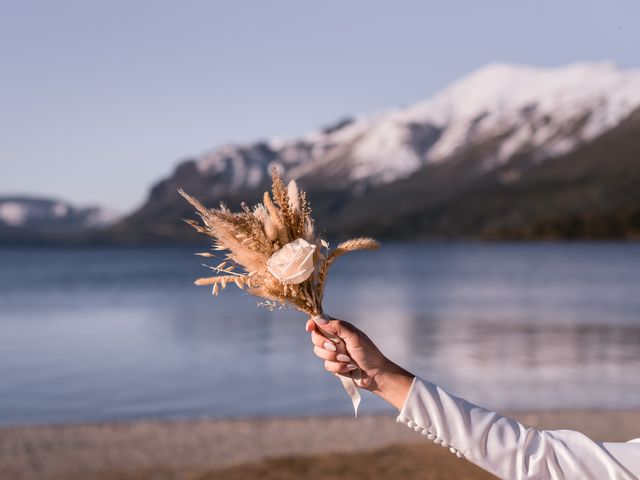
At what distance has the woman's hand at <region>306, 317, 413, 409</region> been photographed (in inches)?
86.1

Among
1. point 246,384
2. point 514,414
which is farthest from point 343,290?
point 514,414

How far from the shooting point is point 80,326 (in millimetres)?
34875

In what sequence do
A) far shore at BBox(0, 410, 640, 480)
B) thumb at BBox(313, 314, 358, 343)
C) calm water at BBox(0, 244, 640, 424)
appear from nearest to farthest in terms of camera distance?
thumb at BBox(313, 314, 358, 343), far shore at BBox(0, 410, 640, 480), calm water at BBox(0, 244, 640, 424)

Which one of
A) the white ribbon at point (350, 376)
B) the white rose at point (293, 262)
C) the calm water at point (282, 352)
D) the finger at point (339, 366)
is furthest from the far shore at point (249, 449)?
the white rose at point (293, 262)

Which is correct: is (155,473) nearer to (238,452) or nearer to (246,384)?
(238,452)

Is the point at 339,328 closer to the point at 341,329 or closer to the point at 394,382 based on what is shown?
the point at 341,329

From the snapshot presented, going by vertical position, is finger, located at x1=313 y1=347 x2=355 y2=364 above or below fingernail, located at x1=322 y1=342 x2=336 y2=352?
below

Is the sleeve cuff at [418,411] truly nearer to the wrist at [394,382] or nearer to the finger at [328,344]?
the wrist at [394,382]

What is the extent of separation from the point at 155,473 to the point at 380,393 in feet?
24.2

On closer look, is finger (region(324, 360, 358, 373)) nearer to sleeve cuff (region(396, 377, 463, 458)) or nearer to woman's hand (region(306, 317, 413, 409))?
woman's hand (region(306, 317, 413, 409))

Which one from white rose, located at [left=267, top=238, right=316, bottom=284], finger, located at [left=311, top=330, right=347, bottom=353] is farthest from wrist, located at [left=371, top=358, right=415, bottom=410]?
white rose, located at [left=267, top=238, right=316, bottom=284]

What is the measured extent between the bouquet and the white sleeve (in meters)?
0.18

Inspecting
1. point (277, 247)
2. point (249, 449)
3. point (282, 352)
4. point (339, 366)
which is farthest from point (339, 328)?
point (282, 352)

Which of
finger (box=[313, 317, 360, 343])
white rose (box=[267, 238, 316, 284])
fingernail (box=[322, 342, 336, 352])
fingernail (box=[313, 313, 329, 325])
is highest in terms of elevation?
white rose (box=[267, 238, 316, 284])
